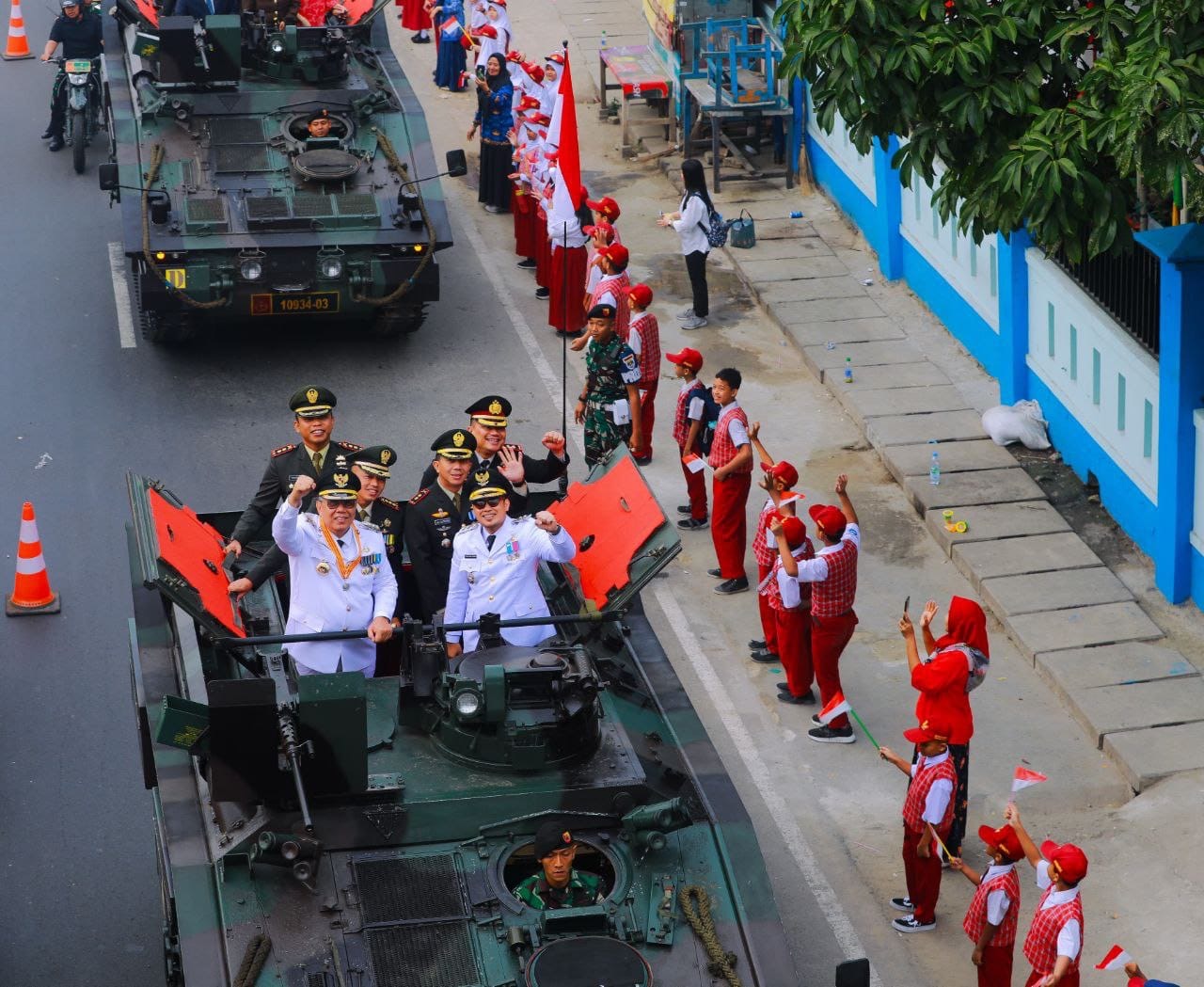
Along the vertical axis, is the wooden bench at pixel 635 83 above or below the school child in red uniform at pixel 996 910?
above

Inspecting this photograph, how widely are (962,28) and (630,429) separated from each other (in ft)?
13.5

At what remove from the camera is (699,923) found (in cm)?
794

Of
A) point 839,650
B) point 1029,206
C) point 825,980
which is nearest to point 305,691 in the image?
point 825,980

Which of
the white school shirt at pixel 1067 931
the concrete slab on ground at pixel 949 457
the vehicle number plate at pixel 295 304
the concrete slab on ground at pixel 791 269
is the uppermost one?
the vehicle number plate at pixel 295 304

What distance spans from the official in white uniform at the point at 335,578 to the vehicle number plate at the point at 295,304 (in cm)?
616

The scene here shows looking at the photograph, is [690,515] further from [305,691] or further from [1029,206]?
[305,691]

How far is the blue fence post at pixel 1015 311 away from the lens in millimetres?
15297

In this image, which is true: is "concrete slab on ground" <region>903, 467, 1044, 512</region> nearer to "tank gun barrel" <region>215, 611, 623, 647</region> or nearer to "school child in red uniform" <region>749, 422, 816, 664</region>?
"school child in red uniform" <region>749, 422, 816, 664</region>

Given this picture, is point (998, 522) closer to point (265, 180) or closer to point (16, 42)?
point (265, 180)

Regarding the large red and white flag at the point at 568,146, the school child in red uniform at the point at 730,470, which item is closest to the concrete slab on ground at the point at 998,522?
the school child in red uniform at the point at 730,470

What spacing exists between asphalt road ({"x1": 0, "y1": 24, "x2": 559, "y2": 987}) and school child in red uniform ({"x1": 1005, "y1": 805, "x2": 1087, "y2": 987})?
13.2 feet

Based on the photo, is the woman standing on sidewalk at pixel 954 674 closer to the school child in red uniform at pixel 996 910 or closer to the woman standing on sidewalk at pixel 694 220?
the school child in red uniform at pixel 996 910

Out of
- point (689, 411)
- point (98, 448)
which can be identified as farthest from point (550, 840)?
point (98, 448)

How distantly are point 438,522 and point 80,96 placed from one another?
12021mm
